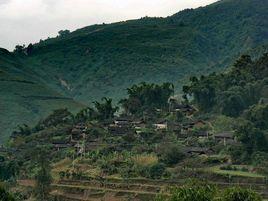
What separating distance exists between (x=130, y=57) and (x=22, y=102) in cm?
5381

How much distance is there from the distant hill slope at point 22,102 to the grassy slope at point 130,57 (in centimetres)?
2361

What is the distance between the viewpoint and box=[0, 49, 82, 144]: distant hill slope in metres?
118

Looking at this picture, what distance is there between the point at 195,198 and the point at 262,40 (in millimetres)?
146135

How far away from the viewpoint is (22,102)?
4921 inches

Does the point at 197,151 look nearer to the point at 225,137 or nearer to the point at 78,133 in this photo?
the point at 225,137

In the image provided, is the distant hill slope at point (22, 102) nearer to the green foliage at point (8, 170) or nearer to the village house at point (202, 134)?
the green foliage at point (8, 170)

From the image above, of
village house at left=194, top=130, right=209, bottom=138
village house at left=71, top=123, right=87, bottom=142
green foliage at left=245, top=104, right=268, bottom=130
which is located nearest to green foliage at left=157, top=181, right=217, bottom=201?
green foliage at left=245, top=104, right=268, bottom=130

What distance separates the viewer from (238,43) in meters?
190

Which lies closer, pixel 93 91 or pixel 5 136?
pixel 5 136

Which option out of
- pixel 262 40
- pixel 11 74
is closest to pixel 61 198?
pixel 11 74

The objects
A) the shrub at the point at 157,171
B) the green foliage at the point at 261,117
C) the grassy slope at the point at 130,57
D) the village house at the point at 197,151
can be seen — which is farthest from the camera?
the grassy slope at the point at 130,57

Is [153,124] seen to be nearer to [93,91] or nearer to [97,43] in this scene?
[93,91]

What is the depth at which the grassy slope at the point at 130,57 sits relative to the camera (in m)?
164

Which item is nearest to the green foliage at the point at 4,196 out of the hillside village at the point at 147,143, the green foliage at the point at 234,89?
the hillside village at the point at 147,143
